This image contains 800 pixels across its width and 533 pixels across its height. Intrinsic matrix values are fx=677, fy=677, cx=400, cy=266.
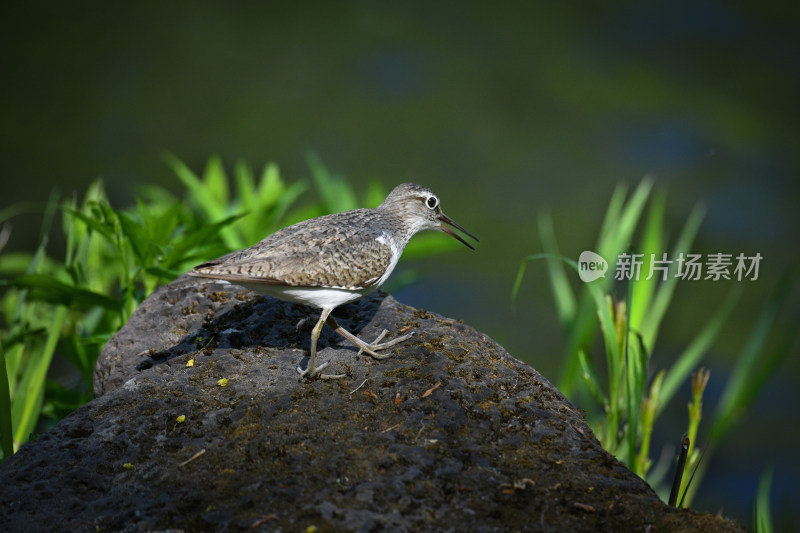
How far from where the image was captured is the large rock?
9.96 ft

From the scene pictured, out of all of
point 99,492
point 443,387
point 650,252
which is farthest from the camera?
point 650,252

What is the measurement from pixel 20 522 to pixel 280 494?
1.18 m

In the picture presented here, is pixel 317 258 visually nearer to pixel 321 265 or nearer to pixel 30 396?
pixel 321 265

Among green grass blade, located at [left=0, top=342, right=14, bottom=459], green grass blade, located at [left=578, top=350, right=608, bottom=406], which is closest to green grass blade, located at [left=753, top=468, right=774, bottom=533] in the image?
green grass blade, located at [left=578, top=350, right=608, bottom=406]

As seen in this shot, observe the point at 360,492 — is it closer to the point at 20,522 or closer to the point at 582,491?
the point at 582,491

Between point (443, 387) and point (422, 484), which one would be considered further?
point (443, 387)

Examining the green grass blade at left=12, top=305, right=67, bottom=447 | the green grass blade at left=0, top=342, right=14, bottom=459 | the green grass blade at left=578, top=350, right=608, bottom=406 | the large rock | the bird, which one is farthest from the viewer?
the green grass blade at left=578, top=350, right=608, bottom=406

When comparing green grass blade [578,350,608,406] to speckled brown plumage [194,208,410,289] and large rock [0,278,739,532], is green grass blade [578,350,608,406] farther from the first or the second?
speckled brown plumage [194,208,410,289]

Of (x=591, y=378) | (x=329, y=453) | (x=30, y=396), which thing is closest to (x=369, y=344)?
(x=329, y=453)

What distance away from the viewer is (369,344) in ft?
15.6

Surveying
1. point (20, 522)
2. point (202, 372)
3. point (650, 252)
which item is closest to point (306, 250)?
point (202, 372)

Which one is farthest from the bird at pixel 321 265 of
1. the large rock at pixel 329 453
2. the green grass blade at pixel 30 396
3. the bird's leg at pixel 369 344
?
Result: the green grass blade at pixel 30 396

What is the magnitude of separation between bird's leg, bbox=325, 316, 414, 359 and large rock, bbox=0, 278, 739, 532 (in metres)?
0.09

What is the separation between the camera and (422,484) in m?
3.19
